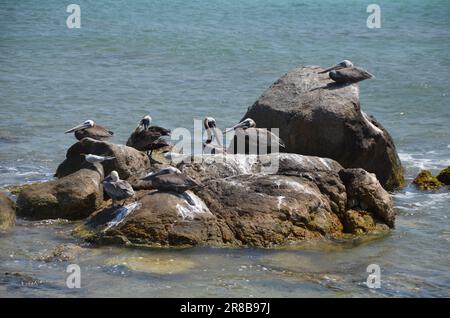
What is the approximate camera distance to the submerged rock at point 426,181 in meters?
13.5

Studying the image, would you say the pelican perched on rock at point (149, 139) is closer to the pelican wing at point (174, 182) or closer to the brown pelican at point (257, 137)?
the brown pelican at point (257, 137)

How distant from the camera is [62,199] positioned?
1101 cm

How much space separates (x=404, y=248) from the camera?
10.6 metres

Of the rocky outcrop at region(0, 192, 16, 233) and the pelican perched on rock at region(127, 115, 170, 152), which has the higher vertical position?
the pelican perched on rock at region(127, 115, 170, 152)

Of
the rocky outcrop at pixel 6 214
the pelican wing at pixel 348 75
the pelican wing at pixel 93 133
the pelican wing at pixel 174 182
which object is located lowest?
the rocky outcrop at pixel 6 214

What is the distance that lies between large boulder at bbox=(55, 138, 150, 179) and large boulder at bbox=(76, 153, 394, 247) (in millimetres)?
1120

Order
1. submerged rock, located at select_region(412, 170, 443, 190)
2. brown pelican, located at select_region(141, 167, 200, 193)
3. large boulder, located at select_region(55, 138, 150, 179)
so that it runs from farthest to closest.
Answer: submerged rock, located at select_region(412, 170, 443, 190) → large boulder, located at select_region(55, 138, 150, 179) → brown pelican, located at select_region(141, 167, 200, 193)

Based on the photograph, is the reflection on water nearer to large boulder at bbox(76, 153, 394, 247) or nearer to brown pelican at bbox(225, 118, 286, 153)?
large boulder at bbox(76, 153, 394, 247)

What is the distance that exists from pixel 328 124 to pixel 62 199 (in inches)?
168

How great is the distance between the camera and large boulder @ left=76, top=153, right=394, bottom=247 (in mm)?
10086

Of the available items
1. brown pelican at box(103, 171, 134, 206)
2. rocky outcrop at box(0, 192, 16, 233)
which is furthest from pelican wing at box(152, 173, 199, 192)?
rocky outcrop at box(0, 192, 16, 233)

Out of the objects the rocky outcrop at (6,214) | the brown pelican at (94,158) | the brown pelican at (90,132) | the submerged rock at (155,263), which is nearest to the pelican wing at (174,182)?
the submerged rock at (155,263)

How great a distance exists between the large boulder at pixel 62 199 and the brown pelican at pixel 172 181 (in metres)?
1.04

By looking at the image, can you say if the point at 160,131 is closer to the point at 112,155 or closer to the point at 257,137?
the point at 112,155
